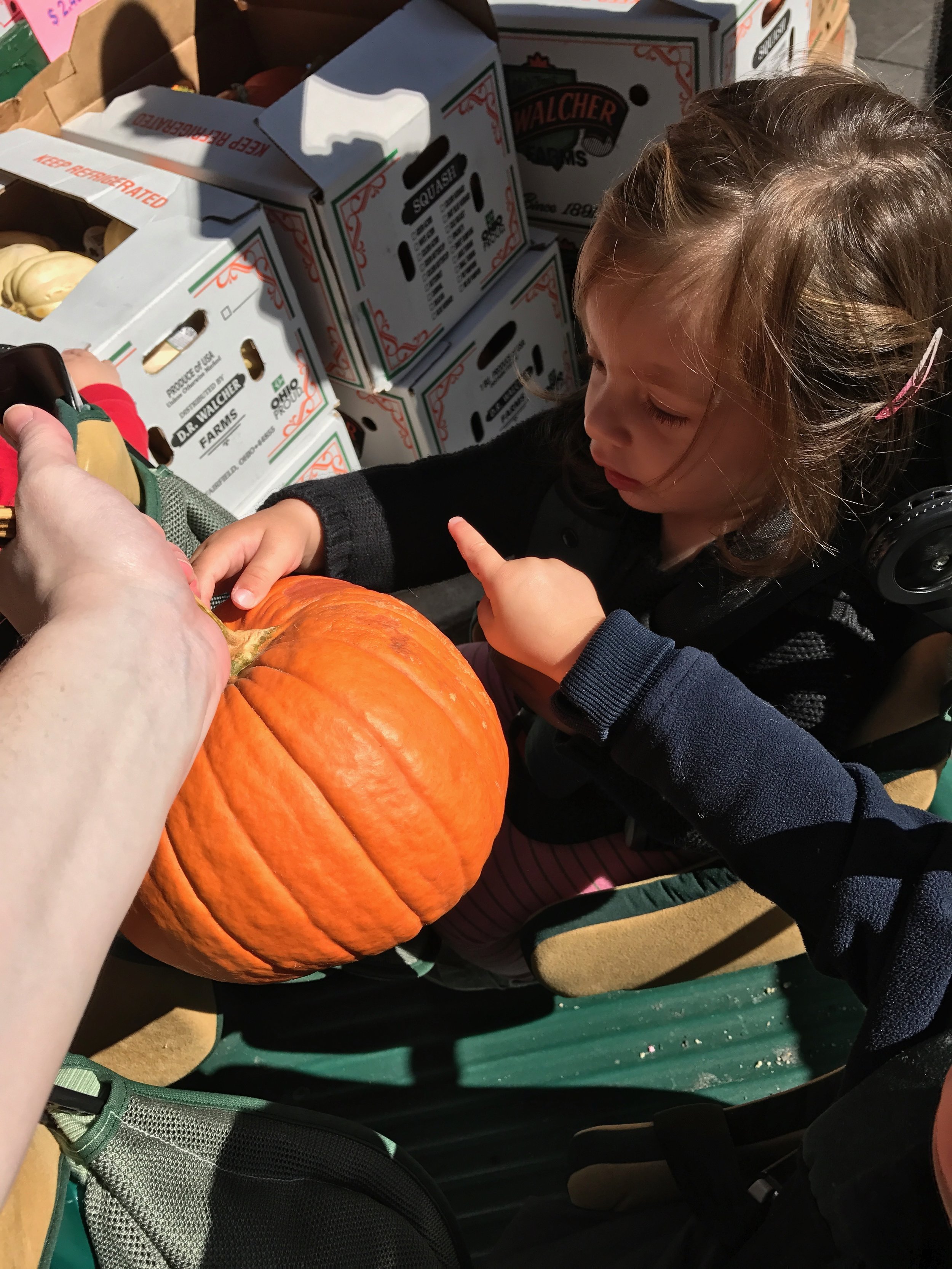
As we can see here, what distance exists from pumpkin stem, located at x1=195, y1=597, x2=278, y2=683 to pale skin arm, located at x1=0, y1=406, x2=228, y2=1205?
15 centimetres

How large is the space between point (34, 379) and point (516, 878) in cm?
98

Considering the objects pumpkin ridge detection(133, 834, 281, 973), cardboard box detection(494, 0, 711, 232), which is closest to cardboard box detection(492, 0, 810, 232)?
cardboard box detection(494, 0, 711, 232)

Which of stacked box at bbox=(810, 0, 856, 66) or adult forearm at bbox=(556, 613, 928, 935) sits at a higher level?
stacked box at bbox=(810, 0, 856, 66)

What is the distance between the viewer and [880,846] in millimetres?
874

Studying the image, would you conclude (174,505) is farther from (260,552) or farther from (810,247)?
(810,247)

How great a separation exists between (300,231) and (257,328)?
0.72 feet

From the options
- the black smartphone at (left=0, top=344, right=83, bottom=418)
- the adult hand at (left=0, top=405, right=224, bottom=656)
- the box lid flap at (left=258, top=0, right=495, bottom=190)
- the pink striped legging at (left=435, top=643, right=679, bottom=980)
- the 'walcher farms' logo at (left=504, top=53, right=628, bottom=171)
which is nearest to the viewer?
the adult hand at (left=0, top=405, right=224, bottom=656)

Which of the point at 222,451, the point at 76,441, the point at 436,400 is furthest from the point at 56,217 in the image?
the point at 76,441

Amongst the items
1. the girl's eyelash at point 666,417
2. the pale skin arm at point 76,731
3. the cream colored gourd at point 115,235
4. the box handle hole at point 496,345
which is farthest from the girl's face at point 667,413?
the cream colored gourd at point 115,235

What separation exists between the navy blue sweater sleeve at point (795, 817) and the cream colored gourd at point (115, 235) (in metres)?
1.58

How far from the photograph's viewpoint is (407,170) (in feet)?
6.19

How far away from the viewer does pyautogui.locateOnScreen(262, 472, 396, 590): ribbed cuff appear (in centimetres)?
138

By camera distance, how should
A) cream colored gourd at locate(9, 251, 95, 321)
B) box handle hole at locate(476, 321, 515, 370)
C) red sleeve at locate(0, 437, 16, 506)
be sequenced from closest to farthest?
red sleeve at locate(0, 437, 16, 506) < cream colored gourd at locate(9, 251, 95, 321) < box handle hole at locate(476, 321, 515, 370)

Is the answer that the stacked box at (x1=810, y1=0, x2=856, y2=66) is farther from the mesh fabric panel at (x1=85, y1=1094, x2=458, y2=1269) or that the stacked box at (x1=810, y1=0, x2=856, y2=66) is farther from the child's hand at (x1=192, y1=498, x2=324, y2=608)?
the mesh fabric panel at (x1=85, y1=1094, x2=458, y2=1269)
